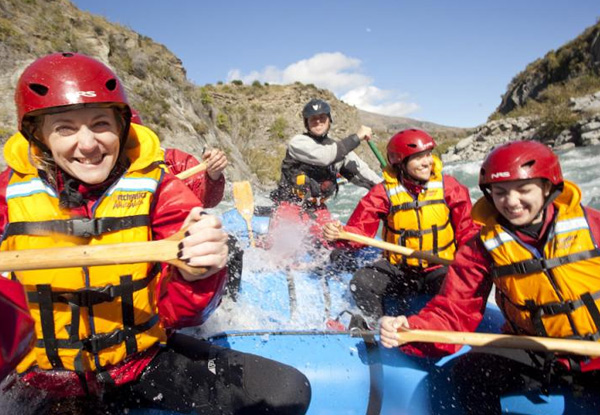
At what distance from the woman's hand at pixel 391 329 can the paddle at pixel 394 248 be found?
1.09 m

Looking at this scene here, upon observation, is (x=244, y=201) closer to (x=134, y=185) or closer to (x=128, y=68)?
(x=134, y=185)

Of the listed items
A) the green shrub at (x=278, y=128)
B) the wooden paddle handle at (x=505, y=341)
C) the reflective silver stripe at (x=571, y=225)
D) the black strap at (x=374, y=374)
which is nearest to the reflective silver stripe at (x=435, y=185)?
the reflective silver stripe at (x=571, y=225)

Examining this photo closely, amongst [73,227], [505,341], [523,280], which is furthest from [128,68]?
[505,341]

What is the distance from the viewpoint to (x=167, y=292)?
1.48m

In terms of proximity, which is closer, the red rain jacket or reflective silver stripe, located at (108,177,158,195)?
the red rain jacket

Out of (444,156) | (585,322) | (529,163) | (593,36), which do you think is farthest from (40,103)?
(593,36)

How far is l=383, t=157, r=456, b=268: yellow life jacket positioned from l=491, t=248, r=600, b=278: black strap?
1.20 m

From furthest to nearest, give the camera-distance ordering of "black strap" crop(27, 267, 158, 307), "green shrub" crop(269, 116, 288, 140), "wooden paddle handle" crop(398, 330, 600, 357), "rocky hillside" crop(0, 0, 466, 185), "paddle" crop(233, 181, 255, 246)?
1. "green shrub" crop(269, 116, 288, 140)
2. "rocky hillside" crop(0, 0, 466, 185)
3. "paddle" crop(233, 181, 255, 246)
4. "wooden paddle handle" crop(398, 330, 600, 357)
5. "black strap" crop(27, 267, 158, 307)

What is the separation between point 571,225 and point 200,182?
2.60 metres

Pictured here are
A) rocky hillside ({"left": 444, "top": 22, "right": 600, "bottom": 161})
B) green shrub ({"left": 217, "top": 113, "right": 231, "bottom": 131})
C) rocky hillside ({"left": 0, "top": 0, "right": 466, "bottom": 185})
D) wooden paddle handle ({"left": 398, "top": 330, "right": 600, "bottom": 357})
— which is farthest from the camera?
green shrub ({"left": 217, "top": 113, "right": 231, "bottom": 131})

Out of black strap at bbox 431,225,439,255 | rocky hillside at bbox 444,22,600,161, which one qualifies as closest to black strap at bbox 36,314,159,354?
black strap at bbox 431,225,439,255

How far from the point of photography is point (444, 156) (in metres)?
27.8

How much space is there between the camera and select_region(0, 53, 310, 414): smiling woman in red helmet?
1396mm

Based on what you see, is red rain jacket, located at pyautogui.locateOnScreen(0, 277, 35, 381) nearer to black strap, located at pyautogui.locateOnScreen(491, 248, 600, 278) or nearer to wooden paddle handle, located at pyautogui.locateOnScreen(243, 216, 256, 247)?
black strap, located at pyautogui.locateOnScreen(491, 248, 600, 278)
